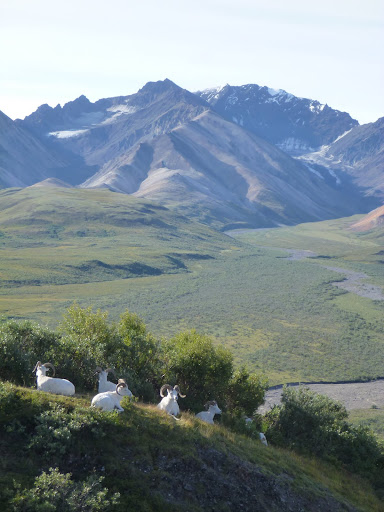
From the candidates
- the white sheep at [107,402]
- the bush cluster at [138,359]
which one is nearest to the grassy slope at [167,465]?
the white sheep at [107,402]

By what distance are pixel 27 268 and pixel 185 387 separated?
489 feet

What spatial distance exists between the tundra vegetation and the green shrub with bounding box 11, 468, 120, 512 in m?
0.05

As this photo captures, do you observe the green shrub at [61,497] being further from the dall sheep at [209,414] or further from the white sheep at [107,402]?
the dall sheep at [209,414]

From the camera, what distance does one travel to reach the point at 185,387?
4578 centimetres

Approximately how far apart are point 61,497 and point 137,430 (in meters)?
5.81

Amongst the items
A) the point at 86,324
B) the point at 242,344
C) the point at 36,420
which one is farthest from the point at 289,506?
the point at 242,344

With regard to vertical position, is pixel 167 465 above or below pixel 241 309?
above

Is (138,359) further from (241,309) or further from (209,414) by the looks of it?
(241,309)

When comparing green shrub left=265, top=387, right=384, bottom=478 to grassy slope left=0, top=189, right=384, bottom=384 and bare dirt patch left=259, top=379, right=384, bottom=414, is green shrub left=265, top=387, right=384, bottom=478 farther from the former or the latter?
grassy slope left=0, top=189, right=384, bottom=384

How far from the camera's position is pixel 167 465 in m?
24.2

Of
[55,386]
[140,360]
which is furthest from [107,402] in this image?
[140,360]

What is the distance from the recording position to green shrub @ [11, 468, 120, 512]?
1905cm

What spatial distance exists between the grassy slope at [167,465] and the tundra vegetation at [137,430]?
2.4 inches

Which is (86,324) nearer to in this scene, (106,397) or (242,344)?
(106,397)
